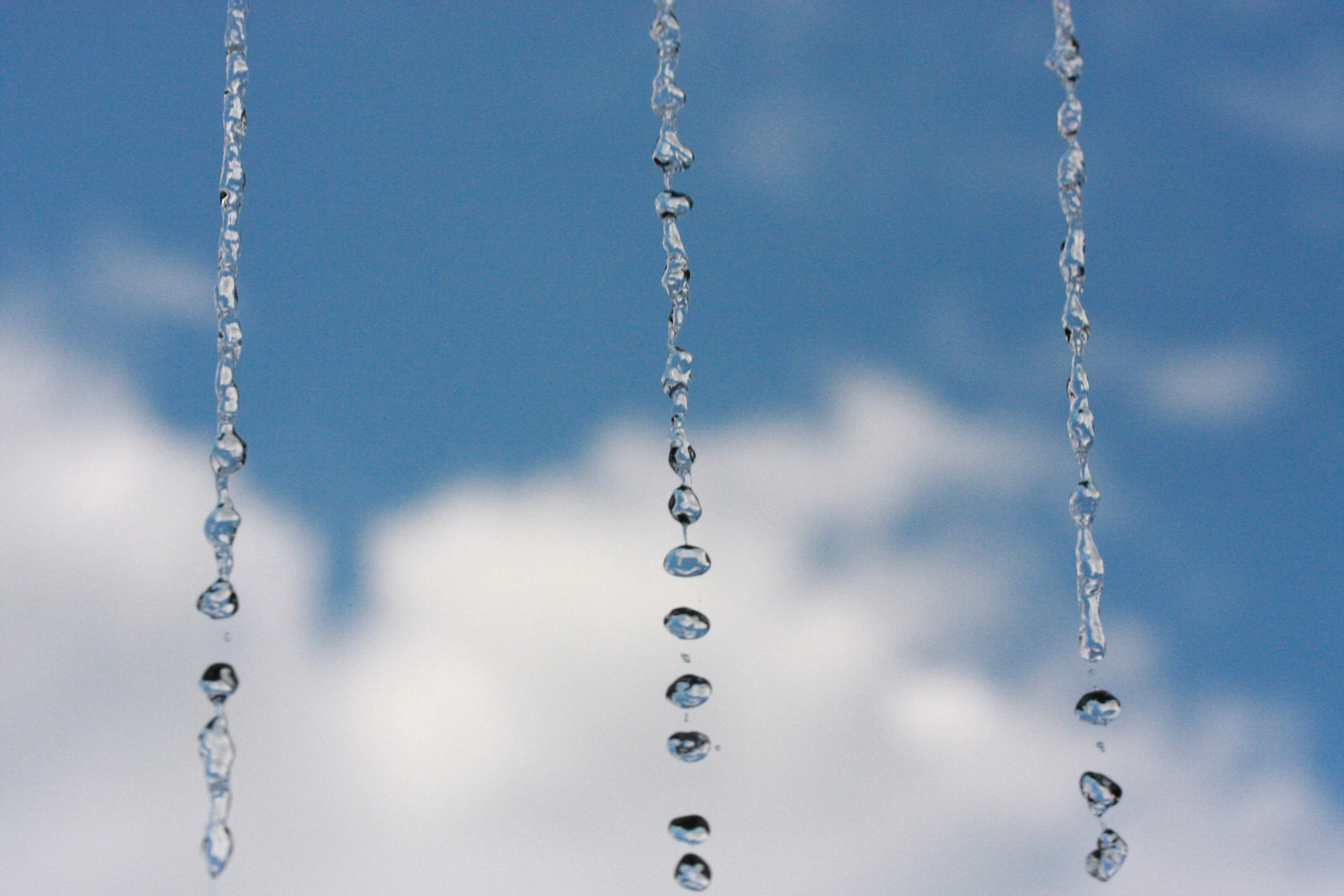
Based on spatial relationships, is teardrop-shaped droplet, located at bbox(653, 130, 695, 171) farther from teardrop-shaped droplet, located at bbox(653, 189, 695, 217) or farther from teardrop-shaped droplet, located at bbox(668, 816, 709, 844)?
teardrop-shaped droplet, located at bbox(668, 816, 709, 844)

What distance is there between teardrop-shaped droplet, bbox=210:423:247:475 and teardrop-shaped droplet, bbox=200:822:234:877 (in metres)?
1.69

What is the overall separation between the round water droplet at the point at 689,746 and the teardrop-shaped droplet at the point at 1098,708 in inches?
71.2

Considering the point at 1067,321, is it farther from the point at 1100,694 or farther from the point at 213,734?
the point at 213,734

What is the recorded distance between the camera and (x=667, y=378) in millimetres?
5738

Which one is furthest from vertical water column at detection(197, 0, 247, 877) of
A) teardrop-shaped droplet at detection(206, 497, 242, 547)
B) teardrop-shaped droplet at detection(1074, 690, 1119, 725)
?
teardrop-shaped droplet at detection(1074, 690, 1119, 725)

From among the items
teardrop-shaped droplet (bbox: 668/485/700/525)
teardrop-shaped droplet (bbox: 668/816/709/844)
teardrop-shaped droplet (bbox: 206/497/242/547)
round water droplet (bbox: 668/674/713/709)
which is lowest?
teardrop-shaped droplet (bbox: 668/816/709/844)

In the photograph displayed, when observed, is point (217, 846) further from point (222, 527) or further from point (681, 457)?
point (681, 457)

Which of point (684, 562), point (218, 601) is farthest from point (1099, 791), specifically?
point (218, 601)

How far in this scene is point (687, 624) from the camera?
499 centimetres

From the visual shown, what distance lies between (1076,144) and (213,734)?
17.1 ft

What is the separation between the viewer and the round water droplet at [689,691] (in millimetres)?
4949

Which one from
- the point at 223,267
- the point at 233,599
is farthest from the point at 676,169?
the point at 233,599

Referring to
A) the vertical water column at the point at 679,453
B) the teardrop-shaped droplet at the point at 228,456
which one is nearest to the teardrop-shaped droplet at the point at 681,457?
the vertical water column at the point at 679,453

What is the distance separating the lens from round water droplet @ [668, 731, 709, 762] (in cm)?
488
